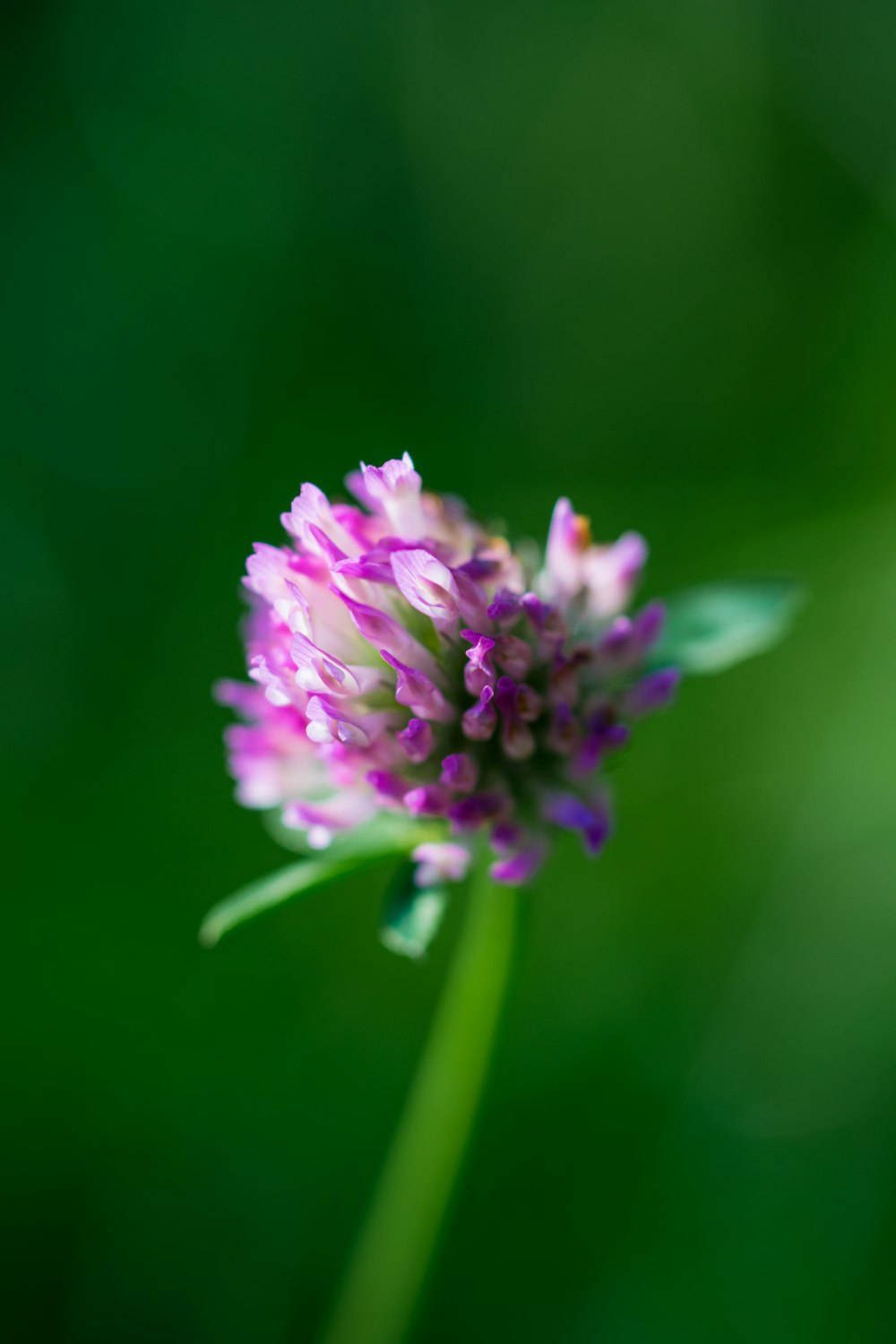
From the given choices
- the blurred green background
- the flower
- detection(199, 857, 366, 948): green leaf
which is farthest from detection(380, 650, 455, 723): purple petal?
the blurred green background

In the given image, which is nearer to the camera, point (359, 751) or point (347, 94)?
point (359, 751)

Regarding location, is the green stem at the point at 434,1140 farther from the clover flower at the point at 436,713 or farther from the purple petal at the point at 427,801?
the purple petal at the point at 427,801

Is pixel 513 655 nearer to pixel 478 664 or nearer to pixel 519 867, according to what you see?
pixel 478 664

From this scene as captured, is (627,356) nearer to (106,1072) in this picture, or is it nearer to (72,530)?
(72,530)

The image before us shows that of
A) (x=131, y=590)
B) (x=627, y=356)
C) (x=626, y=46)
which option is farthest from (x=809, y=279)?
(x=131, y=590)

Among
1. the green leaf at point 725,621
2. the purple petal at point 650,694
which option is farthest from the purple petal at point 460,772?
the green leaf at point 725,621
